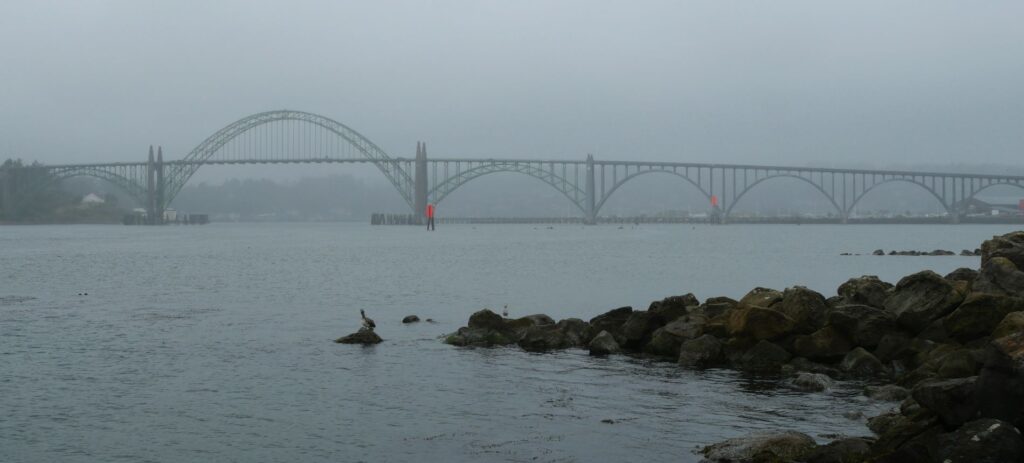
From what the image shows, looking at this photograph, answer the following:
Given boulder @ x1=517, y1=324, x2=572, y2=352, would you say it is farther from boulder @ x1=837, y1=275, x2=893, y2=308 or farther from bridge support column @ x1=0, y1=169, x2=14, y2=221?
bridge support column @ x1=0, y1=169, x2=14, y2=221

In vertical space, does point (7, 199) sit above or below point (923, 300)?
above

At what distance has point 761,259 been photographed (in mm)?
50219

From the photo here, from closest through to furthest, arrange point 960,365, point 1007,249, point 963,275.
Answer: point 960,365
point 1007,249
point 963,275

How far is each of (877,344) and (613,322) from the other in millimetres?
4450

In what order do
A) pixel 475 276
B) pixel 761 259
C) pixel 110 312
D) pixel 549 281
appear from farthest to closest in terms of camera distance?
pixel 761 259
pixel 475 276
pixel 549 281
pixel 110 312

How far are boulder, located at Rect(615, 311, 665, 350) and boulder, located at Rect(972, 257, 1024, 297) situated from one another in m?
4.73

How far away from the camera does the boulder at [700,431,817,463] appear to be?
28.3 feet

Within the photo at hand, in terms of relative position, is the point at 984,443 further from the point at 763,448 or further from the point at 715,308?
the point at 715,308

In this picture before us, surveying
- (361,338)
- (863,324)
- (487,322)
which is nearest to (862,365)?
(863,324)

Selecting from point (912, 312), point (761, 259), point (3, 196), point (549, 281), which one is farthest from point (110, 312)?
point (3, 196)

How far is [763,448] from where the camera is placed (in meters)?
8.79

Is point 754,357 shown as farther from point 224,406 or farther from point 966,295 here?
point 224,406

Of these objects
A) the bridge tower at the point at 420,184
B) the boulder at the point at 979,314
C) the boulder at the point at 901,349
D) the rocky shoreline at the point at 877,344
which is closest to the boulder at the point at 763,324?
the rocky shoreline at the point at 877,344

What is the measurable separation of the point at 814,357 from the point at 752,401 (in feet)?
8.65
